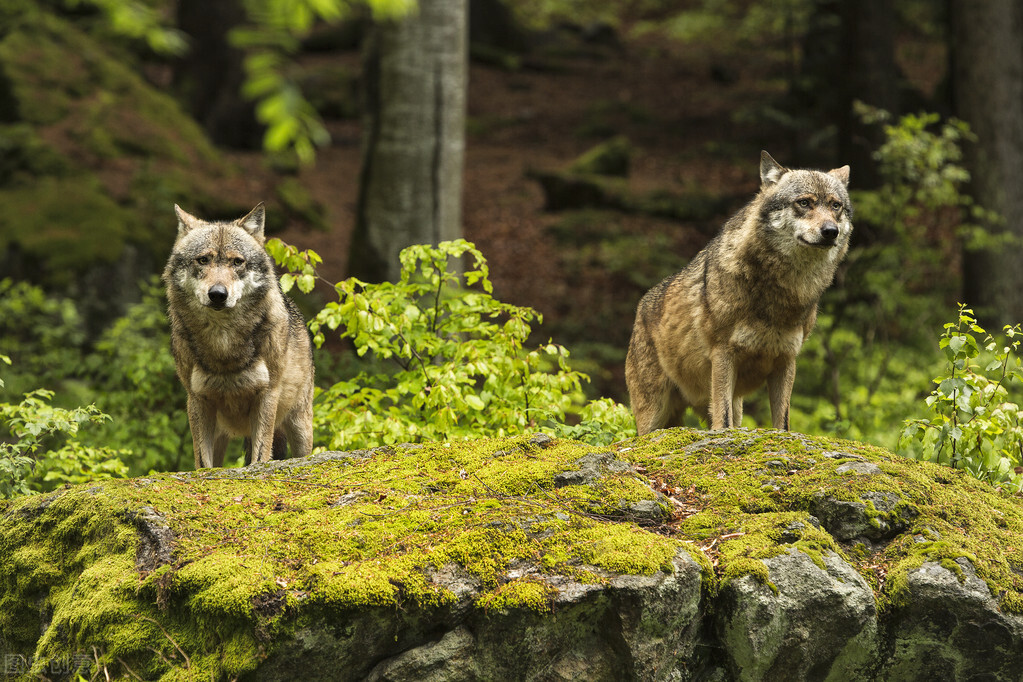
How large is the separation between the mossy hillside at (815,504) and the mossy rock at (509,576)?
2 centimetres

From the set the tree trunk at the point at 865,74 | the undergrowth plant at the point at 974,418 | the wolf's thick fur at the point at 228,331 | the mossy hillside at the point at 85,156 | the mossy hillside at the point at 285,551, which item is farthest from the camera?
the tree trunk at the point at 865,74

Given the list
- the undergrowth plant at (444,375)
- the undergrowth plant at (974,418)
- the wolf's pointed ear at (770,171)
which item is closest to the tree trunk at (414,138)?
the undergrowth plant at (444,375)

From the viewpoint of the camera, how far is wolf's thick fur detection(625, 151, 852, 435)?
6.09 meters

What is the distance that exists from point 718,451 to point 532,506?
1446 mm

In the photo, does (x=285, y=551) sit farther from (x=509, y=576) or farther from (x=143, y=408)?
(x=143, y=408)

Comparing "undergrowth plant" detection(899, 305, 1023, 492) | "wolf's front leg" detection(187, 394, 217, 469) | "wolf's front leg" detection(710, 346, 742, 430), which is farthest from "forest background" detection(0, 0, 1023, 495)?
"wolf's front leg" detection(710, 346, 742, 430)

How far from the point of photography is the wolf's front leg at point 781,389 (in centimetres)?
632

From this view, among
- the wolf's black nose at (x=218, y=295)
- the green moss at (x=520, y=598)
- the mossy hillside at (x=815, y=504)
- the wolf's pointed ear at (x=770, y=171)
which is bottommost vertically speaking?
the green moss at (x=520, y=598)

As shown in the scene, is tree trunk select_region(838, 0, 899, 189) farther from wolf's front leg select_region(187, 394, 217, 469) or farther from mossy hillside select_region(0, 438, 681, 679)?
wolf's front leg select_region(187, 394, 217, 469)

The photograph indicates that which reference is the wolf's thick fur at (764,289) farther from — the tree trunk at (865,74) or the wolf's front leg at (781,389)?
the tree trunk at (865,74)

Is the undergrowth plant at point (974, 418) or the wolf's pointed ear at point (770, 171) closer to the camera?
the undergrowth plant at point (974, 418)

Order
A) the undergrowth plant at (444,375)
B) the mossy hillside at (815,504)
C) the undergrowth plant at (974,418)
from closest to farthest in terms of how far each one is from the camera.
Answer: the mossy hillside at (815,504) < the undergrowth plant at (974,418) < the undergrowth plant at (444,375)

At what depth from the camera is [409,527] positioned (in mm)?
4188

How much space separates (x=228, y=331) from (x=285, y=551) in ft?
8.05
